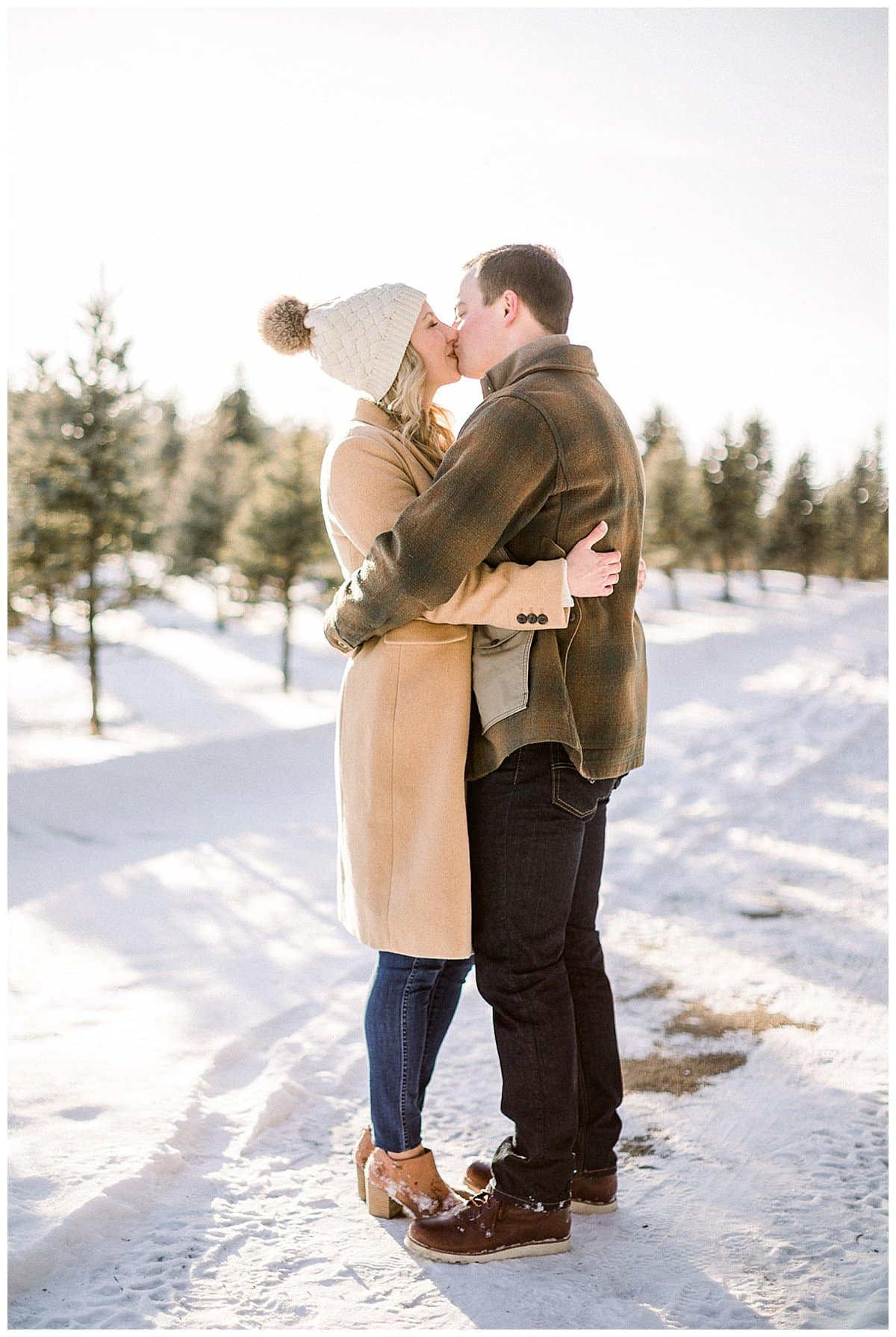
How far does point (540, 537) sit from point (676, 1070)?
6.42 feet

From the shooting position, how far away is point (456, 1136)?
10.5ft

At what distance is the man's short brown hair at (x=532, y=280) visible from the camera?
102 inches

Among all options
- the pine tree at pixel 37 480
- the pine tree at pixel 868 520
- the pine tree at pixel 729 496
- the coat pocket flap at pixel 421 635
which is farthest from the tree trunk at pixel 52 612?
the pine tree at pixel 868 520

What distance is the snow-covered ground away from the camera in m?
2.46

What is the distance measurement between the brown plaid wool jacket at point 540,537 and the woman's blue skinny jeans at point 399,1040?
53 cm

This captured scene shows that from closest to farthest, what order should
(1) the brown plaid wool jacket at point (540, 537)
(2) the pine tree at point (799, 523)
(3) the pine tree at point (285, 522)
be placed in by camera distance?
(1) the brown plaid wool jacket at point (540, 537), (3) the pine tree at point (285, 522), (2) the pine tree at point (799, 523)

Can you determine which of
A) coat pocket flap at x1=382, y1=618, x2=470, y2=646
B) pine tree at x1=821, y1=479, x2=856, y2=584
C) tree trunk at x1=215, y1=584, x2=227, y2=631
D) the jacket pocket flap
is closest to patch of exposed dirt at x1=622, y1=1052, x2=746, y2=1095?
coat pocket flap at x1=382, y1=618, x2=470, y2=646

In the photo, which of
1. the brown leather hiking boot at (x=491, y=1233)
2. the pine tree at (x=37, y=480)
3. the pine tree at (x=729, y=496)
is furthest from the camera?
the pine tree at (x=729, y=496)

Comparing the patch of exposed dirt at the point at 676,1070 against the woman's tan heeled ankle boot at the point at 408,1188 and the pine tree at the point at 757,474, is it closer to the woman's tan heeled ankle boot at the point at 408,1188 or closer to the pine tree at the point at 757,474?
the woman's tan heeled ankle boot at the point at 408,1188

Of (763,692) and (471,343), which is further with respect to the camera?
(763,692)

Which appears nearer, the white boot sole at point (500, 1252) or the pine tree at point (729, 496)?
the white boot sole at point (500, 1252)

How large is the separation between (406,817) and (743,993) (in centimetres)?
213

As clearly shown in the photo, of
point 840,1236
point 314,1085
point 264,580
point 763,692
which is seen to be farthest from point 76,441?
point 840,1236

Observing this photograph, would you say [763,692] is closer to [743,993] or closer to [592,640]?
[743,993]
